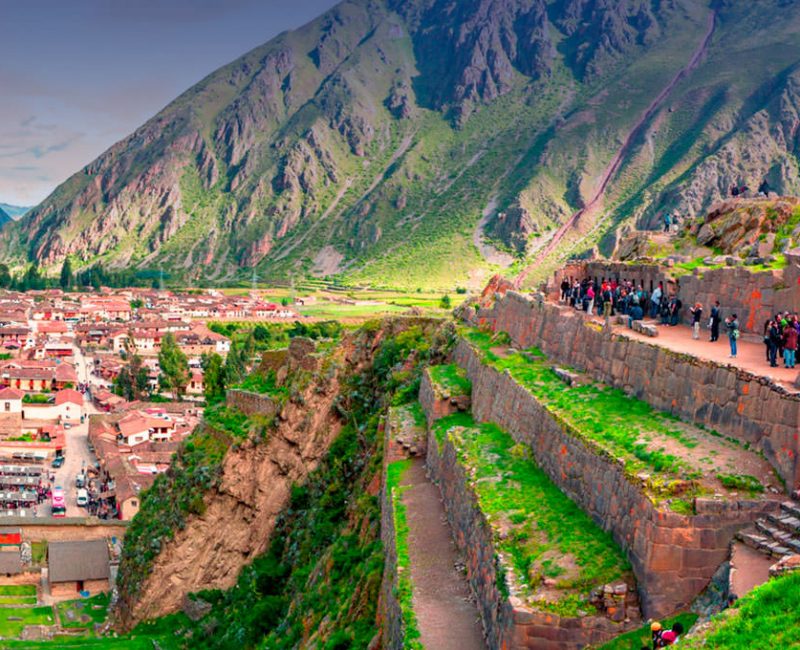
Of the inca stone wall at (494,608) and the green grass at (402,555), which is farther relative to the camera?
the green grass at (402,555)

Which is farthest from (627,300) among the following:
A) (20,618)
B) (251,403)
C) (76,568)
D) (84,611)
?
(76,568)

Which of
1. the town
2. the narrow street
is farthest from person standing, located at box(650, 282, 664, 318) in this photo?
the narrow street

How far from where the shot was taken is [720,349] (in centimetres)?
1734

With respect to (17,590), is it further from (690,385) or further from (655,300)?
(690,385)

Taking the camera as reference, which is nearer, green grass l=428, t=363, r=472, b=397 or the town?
green grass l=428, t=363, r=472, b=397

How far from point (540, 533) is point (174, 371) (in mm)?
89295

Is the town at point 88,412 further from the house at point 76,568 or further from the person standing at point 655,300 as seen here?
the person standing at point 655,300

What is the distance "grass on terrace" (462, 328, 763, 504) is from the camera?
1192cm

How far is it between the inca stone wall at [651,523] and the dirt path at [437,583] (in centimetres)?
233

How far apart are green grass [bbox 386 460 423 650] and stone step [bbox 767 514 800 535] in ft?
16.1

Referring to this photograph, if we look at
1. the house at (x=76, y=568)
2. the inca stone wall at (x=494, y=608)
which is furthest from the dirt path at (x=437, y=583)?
the house at (x=76, y=568)

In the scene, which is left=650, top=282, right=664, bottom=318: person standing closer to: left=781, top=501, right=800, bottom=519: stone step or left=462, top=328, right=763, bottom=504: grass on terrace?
left=462, top=328, right=763, bottom=504: grass on terrace

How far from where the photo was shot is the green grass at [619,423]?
12.3 m

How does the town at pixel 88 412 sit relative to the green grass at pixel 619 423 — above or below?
below
